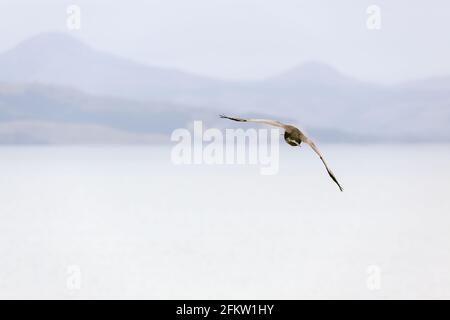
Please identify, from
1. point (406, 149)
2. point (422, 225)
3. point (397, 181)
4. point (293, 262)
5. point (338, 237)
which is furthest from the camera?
point (406, 149)

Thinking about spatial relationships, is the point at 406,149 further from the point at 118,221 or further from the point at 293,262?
the point at 293,262

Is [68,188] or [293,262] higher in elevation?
[68,188]

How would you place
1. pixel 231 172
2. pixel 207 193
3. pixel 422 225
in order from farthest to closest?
pixel 231 172, pixel 207 193, pixel 422 225

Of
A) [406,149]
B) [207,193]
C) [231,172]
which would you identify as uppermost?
[406,149]

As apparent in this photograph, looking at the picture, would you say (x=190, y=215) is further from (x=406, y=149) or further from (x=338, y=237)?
(x=406, y=149)

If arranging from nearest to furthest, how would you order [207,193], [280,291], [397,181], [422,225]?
[280,291]
[422,225]
[207,193]
[397,181]

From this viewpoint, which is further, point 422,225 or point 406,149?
point 406,149

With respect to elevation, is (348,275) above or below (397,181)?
below

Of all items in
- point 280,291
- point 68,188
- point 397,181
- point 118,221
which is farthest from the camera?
point 397,181

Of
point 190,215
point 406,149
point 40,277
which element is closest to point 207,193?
point 190,215

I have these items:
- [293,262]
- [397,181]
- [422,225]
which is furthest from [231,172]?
[293,262]
